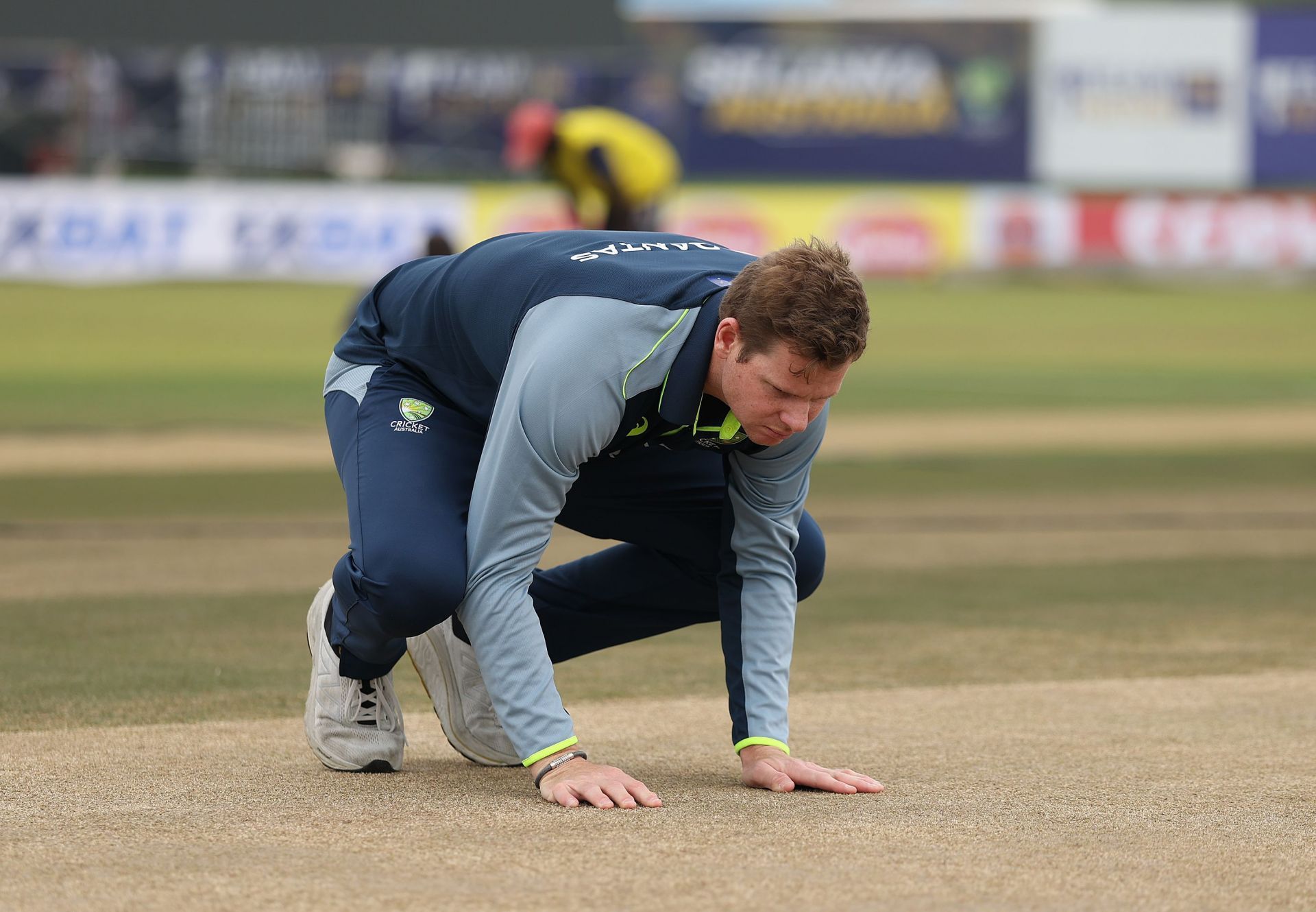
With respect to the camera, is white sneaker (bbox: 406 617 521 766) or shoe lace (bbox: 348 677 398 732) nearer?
shoe lace (bbox: 348 677 398 732)

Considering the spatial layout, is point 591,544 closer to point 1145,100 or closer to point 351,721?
point 351,721

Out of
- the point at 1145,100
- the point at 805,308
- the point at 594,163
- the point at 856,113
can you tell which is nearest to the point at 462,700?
the point at 805,308

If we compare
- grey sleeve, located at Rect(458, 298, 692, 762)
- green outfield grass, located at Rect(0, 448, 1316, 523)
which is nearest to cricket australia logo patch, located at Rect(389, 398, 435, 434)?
grey sleeve, located at Rect(458, 298, 692, 762)

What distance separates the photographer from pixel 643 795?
4.36m

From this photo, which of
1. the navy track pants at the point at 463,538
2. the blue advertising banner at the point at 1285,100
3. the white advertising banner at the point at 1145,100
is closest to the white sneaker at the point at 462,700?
the navy track pants at the point at 463,538

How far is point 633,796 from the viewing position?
439 centimetres

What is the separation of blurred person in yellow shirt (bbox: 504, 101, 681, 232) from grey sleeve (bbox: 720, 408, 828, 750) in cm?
783

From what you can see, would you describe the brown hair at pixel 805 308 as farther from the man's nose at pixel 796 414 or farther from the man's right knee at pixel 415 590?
the man's right knee at pixel 415 590

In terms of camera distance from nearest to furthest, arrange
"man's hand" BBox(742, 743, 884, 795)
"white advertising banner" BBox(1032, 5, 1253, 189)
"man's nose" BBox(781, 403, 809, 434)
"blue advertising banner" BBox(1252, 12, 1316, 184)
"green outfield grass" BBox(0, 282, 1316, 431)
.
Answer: "man's nose" BBox(781, 403, 809, 434) < "man's hand" BBox(742, 743, 884, 795) < "green outfield grass" BBox(0, 282, 1316, 431) < "blue advertising banner" BBox(1252, 12, 1316, 184) < "white advertising banner" BBox(1032, 5, 1253, 189)

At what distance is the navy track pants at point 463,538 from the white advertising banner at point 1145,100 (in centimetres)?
4226

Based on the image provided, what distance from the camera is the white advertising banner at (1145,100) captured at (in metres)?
46.2

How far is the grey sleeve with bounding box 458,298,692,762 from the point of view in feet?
13.5

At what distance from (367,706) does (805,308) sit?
1615 millimetres

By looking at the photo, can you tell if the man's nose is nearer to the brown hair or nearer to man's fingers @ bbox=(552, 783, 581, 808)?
the brown hair
